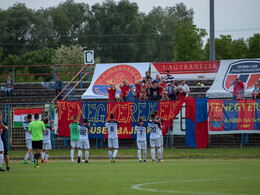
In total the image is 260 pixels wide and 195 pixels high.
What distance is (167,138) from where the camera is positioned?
2864cm

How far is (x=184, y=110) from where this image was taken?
28.4m

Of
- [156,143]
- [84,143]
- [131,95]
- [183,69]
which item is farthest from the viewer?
[183,69]

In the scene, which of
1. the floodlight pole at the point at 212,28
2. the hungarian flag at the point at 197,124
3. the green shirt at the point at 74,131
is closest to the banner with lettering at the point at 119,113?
the hungarian flag at the point at 197,124

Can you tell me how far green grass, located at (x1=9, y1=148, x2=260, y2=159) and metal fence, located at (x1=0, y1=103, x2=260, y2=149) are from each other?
35.6 inches

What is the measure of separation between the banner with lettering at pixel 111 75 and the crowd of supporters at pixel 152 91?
214 centimetres

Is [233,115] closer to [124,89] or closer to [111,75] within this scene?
[124,89]

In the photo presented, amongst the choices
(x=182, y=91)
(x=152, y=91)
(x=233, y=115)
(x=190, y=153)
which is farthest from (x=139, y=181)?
(x=152, y=91)

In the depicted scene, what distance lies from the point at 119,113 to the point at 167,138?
3.02m

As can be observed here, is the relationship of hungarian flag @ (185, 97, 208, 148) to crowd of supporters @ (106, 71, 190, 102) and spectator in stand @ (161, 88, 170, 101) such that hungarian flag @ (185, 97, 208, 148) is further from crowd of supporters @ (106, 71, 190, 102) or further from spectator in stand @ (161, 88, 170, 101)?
spectator in stand @ (161, 88, 170, 101)

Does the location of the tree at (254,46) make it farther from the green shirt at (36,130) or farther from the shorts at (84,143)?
the green shirt at (36,130)

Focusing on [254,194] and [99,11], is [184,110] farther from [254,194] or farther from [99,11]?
[99,11]

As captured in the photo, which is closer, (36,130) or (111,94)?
(36,130)

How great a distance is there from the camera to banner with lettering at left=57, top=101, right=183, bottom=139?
2848 cm

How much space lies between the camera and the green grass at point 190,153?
2525 cm
